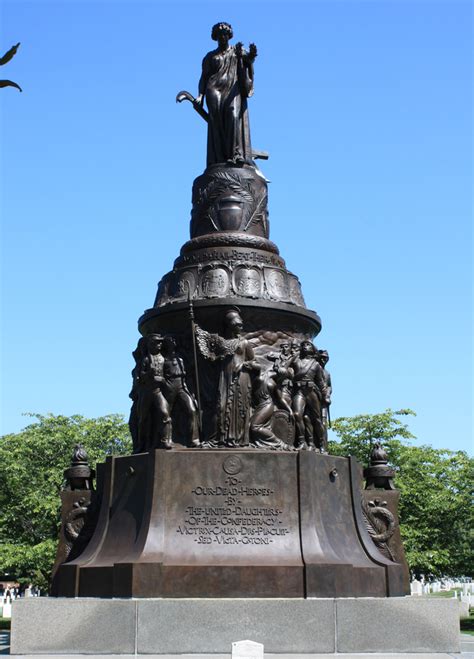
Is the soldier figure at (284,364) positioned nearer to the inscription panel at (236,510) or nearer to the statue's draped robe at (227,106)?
the inscription panel at (236,510)

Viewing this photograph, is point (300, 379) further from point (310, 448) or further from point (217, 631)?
point (217, 631)

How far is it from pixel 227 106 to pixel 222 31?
143cm

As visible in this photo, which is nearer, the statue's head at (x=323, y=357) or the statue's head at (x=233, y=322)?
the statue's head at (x=233, y=322)

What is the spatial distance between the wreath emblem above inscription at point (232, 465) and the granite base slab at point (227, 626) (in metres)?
1.95

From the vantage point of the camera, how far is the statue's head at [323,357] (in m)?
14.5

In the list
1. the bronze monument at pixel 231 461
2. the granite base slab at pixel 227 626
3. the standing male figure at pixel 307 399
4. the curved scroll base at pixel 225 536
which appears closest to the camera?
the granite base slab at pixel 227 626

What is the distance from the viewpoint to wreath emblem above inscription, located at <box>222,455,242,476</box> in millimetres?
12703

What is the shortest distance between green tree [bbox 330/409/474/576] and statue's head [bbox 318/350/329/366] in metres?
23.1

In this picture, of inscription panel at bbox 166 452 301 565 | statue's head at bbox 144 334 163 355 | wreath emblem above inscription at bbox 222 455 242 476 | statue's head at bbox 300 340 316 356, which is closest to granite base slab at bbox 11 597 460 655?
inscription panel at bbox 166 452 301 565

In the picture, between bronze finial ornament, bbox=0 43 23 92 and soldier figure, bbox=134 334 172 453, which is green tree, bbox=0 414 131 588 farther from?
→ bronze finial ornament, bbox=0 43 23 92

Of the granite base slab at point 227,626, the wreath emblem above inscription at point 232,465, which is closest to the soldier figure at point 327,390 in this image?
A: the wreath emblem above inscription at point 232,465

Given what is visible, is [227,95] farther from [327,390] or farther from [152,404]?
[152,404]

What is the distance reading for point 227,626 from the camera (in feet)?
36.9

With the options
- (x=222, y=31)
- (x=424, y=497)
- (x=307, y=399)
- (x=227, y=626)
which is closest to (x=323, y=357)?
(x=307, y=399)
